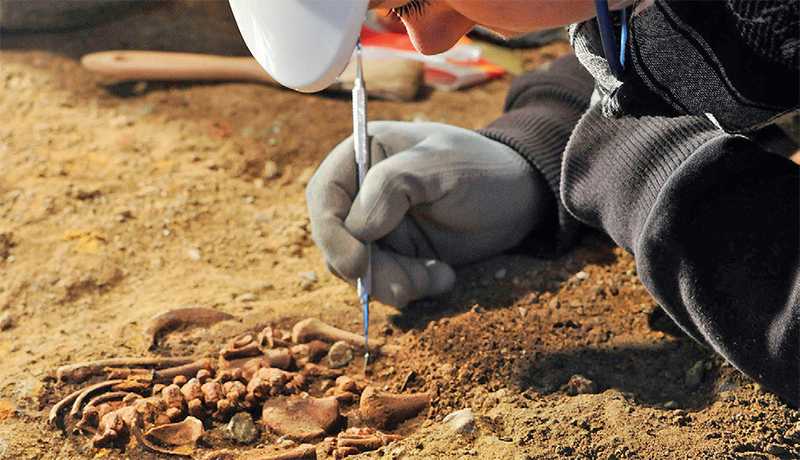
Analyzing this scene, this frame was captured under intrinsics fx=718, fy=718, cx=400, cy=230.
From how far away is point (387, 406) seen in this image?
99 centimetres

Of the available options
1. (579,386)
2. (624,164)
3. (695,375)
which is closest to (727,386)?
(695,375)

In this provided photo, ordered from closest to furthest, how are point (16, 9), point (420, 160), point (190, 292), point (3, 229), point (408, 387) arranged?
point (408, 387) < point (420, 160) < point (190, 292) < point (3, 229) < point (16, 9)

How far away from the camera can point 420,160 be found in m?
1.20

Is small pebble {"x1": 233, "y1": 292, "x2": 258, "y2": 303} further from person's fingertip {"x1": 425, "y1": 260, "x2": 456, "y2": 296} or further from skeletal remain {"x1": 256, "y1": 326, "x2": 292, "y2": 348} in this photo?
person's fingertip {"x1": 425, "y1": 260, "x2": 456, "y2": 296}

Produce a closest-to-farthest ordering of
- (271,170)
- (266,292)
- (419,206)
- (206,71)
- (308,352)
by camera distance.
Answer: (308,352)
(419,206)
(266,292)
(271,170)
(206,71)

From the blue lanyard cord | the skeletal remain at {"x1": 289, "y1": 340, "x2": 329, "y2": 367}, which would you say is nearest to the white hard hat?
the blue lanyard cord

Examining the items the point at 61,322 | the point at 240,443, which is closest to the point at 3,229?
the point at 61,322

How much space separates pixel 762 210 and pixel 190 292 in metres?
0.96

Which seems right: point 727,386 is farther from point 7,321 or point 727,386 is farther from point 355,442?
point 7,321

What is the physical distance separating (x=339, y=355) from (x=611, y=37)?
0.63m

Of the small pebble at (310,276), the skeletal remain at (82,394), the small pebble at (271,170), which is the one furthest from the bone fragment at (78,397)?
the small pebble at (271,170)

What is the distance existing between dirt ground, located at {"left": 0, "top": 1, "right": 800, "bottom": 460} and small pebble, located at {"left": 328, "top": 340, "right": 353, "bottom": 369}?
0.02 metres

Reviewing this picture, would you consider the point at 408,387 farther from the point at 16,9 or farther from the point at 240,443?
the point at 16,9

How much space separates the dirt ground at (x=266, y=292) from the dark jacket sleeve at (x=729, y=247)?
101mm
